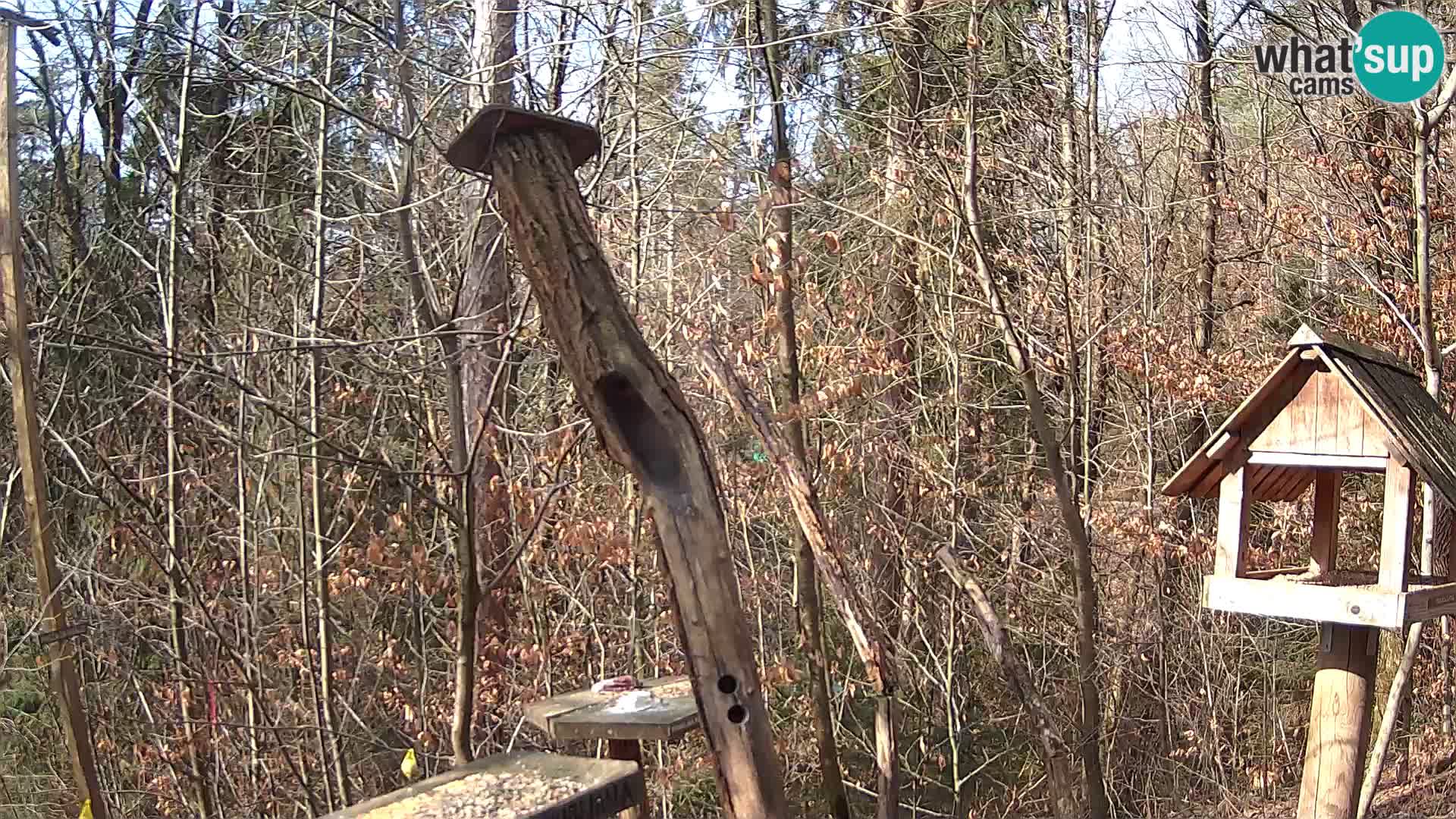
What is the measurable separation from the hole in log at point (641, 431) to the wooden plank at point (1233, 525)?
1.68 m

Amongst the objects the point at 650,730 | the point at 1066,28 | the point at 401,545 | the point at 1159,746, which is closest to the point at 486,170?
the point at 650,730

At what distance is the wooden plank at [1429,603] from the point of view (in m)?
2.99

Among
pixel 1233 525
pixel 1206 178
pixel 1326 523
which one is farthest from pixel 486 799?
pixel 1206 178

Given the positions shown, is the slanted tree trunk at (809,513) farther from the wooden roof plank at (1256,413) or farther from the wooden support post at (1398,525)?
the wooden support post at (1398,525)

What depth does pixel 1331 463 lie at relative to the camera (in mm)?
3137

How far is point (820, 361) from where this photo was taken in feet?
20.4

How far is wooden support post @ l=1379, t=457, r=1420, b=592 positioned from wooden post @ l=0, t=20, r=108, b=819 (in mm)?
4010

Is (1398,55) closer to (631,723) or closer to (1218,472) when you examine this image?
(1218,472)

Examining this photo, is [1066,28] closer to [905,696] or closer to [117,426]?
[905,696]

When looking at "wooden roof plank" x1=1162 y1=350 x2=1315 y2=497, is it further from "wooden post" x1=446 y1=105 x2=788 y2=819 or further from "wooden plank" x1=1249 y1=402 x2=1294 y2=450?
"wooden post" x1=446 y1=105 x2=788 y2=819

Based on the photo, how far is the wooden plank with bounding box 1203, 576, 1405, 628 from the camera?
2979 mm

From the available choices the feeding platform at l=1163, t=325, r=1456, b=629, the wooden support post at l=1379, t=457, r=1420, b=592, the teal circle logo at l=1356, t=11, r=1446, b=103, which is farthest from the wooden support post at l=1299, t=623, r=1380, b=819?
the teal circle logo at l=1356, t=11, r=1446, b=103

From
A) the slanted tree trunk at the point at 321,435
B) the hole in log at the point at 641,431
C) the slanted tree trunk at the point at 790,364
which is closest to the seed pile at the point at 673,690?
the hole in log at the point at 641,431

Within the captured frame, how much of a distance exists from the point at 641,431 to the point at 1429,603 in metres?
2.19
